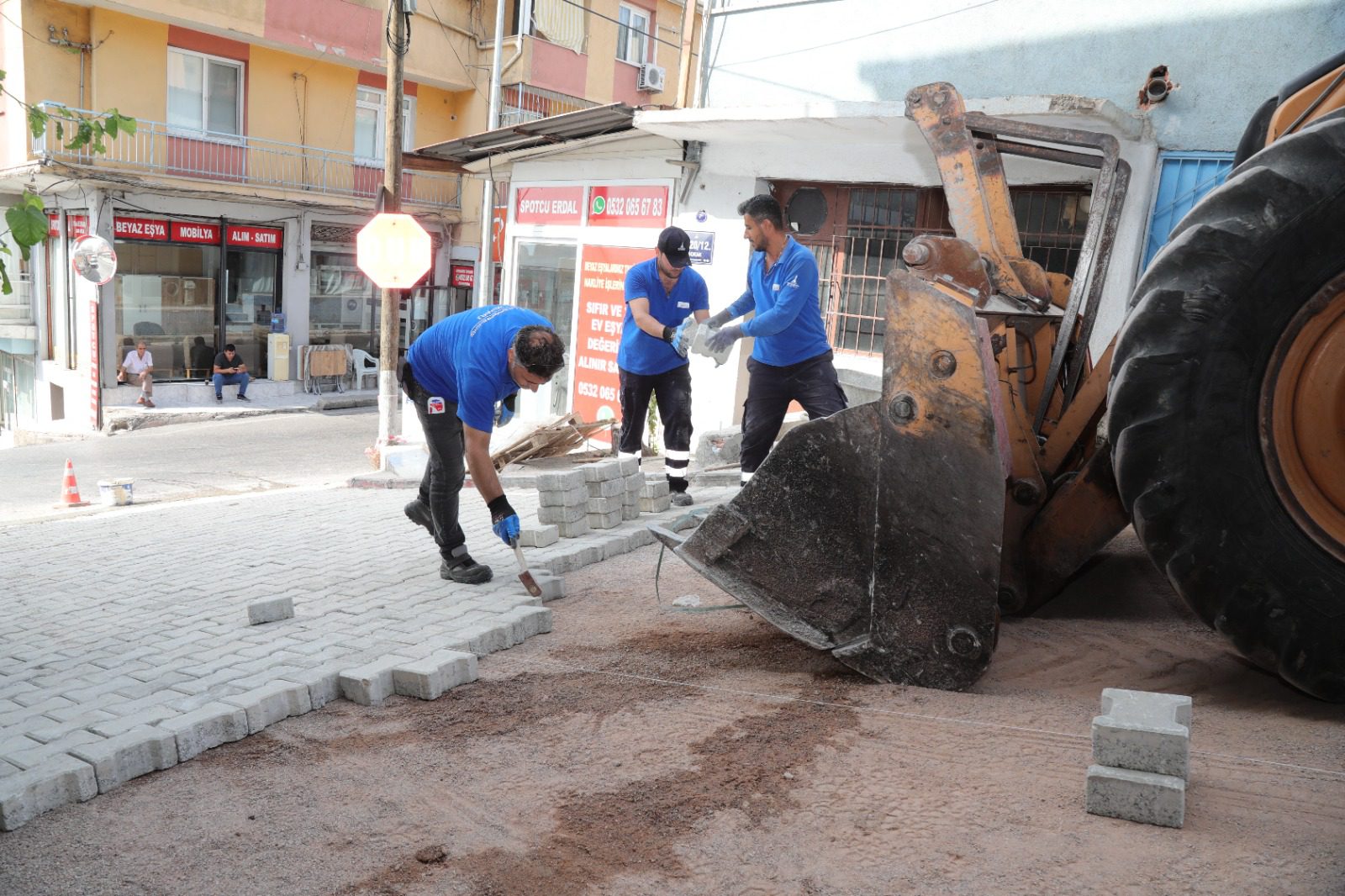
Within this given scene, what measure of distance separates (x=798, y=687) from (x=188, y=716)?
6.77 feet

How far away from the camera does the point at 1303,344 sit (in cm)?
289

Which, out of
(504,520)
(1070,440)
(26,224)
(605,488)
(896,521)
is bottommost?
(605,488)

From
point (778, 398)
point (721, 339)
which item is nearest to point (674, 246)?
point (721, 339)

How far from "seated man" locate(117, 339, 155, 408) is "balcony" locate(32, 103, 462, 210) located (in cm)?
338

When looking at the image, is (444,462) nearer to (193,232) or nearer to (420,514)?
(420,514)

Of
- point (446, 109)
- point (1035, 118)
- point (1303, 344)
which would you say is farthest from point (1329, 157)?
point (446, 109)

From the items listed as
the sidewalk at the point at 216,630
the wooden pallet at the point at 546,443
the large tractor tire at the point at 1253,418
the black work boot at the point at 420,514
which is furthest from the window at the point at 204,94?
the large tractor tire at the point at 1253,418

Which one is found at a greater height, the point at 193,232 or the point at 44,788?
the point at 193,232

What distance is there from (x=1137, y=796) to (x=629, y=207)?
10536 mm

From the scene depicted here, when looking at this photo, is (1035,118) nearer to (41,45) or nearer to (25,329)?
(41,45)

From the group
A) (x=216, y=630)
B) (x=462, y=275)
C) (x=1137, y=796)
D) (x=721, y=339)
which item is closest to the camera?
(x=1137, y=796)

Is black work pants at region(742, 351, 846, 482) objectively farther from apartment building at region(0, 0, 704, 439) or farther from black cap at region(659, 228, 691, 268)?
apartment building at region(0, 0, 704, 439)

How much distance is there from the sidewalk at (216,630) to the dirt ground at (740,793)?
108 mm

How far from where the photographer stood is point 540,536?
19.9 ft
